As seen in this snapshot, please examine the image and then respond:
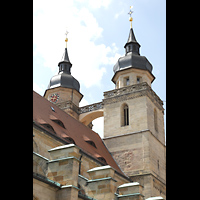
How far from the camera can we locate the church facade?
15.9 m

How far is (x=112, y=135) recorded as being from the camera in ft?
91.7

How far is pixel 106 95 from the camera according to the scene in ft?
97.3

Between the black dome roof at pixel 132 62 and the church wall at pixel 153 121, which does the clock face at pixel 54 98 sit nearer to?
the black dome roof at pixel 132 62

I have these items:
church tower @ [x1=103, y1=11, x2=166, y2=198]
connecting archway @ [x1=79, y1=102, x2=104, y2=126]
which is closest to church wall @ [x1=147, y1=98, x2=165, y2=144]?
church tower @ [x1=103, y1=11, x2=166, y2=198]

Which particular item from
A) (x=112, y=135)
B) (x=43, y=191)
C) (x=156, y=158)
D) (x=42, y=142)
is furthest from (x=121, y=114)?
(x=43, y=191)

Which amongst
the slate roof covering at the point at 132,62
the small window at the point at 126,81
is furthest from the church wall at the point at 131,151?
the slate roof covering at the point at 132,62

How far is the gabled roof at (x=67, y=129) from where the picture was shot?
826 inches

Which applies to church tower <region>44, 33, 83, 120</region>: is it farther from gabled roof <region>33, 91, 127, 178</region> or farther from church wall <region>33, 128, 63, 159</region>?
church wall <region>33, 128, 63, 159</region>
